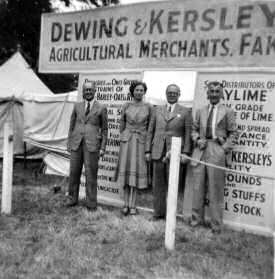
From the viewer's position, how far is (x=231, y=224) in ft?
18.5

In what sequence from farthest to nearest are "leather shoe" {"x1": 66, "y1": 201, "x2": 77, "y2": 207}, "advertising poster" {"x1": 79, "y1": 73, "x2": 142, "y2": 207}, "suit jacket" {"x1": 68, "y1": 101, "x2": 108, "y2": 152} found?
"advertising poster" {"x1": 79, "y1": 73, "x2": 142, "y2": 207} → "leather shoe" {"x1": 66, "y1": 201, "x2": 77, "y2": 207} → "suit jacket" {"x1": 68, "y1": 101, "x2": 108, "y2": 152}

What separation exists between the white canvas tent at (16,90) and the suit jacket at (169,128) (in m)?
5.98

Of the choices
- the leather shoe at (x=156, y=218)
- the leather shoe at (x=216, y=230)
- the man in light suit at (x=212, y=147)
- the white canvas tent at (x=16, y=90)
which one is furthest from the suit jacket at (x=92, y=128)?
the white canvas tent at (x=16, y=90)

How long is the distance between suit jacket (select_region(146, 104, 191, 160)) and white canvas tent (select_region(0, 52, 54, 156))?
598 centimetres

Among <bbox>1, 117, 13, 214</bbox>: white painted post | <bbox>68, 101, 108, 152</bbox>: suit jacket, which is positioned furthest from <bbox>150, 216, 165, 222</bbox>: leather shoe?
<bbox>1, 117, 13, 214</bbox>: white painted post

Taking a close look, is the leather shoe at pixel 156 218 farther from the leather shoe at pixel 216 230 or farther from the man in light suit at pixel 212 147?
the leather shoe at pixel 216 230

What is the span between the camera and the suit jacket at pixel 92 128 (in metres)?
6.13

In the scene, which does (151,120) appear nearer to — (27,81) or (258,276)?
(258,276)

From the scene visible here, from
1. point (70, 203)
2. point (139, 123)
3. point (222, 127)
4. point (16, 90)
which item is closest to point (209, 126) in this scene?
point (222, 127)

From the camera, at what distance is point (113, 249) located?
4.61 metres

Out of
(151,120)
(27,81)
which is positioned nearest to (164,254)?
(151,120)

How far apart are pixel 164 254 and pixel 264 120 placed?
7.23 feet

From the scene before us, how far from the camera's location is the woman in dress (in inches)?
233

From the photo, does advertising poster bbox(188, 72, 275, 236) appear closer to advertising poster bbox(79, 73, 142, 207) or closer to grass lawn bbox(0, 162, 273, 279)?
grass lawn bbox(0, 162, 273, 279)
